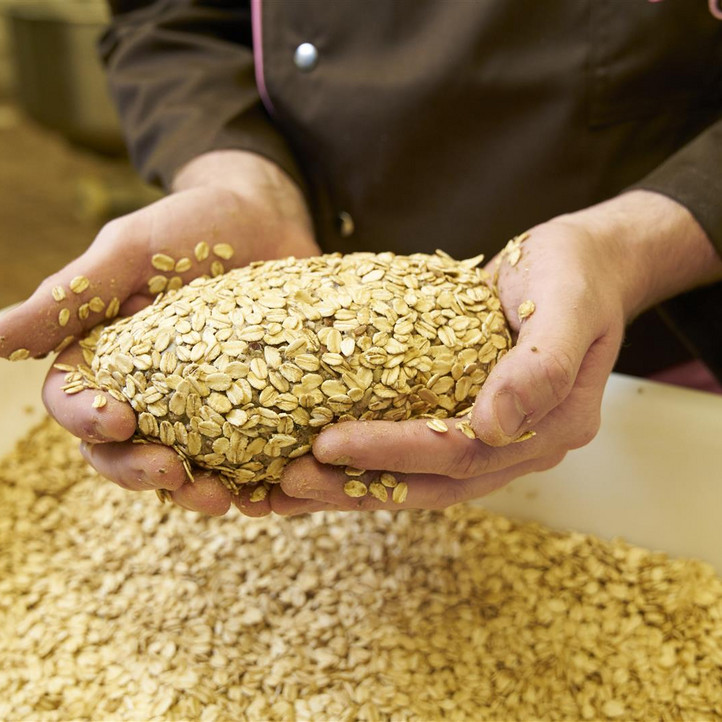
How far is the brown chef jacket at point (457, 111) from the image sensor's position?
0.91 m

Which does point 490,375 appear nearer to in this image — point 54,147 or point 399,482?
point 399,482

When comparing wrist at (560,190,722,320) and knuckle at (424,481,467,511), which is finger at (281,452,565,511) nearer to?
knuckle at (424,481,467,511)

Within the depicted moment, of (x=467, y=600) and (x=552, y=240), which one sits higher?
(x=552, y=240)

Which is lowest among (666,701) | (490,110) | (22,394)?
(666,701)

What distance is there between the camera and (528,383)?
634 mm

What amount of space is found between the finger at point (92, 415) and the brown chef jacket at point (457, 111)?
18.1 inches

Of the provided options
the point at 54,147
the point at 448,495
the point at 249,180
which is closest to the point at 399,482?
the point at 448,495

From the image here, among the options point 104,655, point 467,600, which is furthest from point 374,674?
point 104,655

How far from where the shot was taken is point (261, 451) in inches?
27.8

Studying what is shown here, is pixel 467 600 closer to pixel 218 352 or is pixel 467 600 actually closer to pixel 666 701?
pixel 666 701

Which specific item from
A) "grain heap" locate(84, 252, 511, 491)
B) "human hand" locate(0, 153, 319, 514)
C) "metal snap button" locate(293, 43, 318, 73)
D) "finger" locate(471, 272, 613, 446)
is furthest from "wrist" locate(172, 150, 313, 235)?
"finger" locate(471, 272, 613, 446)

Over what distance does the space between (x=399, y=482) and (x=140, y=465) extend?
0.23 m

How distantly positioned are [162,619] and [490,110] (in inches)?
28.7

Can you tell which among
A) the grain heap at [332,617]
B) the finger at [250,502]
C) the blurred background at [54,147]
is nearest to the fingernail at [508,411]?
the finger at [250,502]
